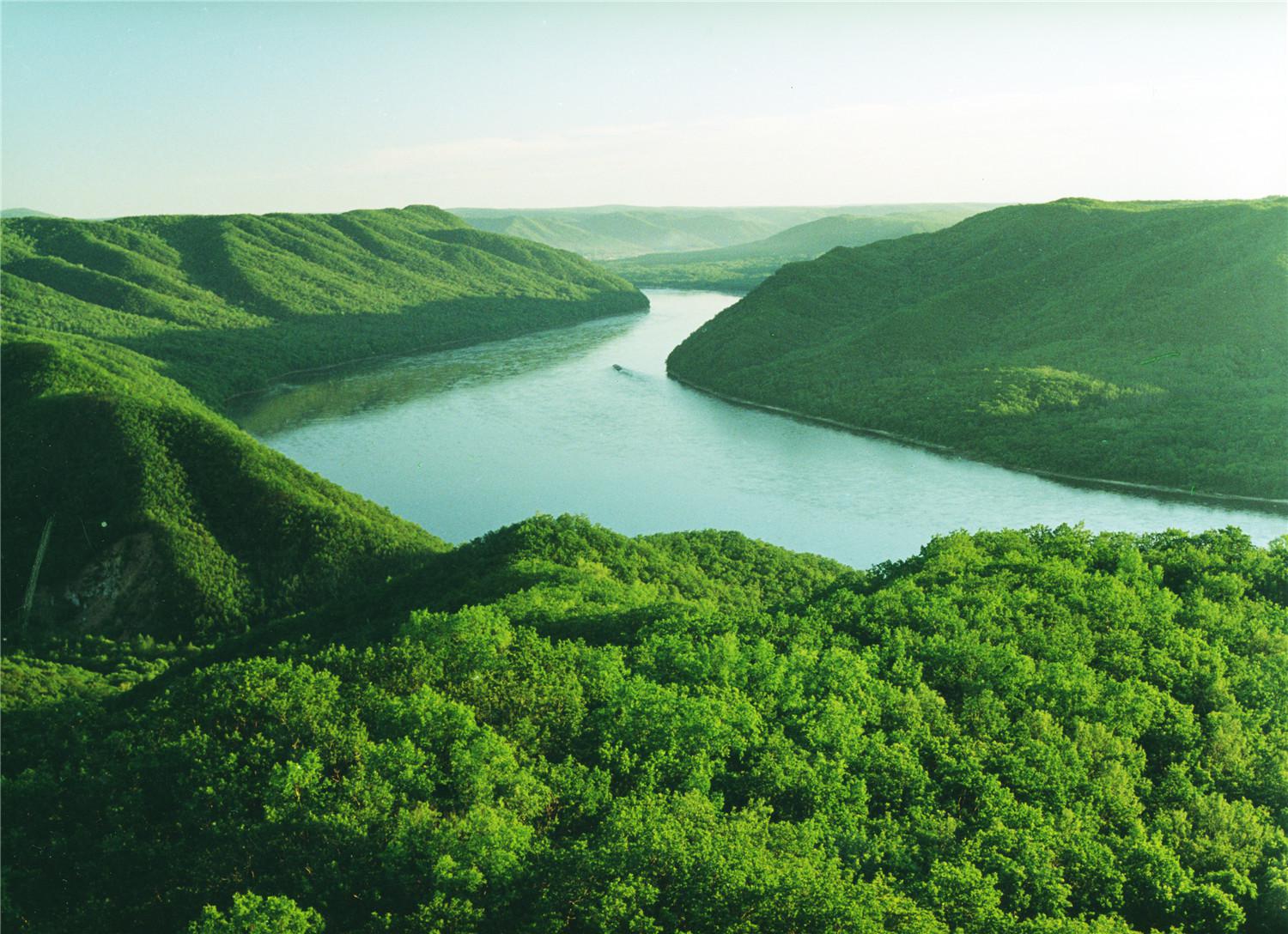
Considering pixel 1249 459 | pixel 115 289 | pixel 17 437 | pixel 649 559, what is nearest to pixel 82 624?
pixel 17 437

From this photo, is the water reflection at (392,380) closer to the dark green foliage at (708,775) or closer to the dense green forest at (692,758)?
the dense green forest at (692,758)

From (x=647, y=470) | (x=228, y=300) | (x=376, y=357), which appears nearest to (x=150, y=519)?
(x=647, y=470)

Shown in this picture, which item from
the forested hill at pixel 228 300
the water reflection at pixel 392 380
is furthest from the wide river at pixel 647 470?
the forested hill at pixel 228 300

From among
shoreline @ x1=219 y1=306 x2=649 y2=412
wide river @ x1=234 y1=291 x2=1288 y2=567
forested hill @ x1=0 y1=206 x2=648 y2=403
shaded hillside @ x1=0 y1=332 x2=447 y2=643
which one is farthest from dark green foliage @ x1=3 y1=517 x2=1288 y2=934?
forested hill @ x1=0 y1=206 x2=648 y2=403

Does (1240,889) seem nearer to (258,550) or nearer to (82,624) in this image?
(258,550)

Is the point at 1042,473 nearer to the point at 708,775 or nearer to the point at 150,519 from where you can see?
the point at 708,775
